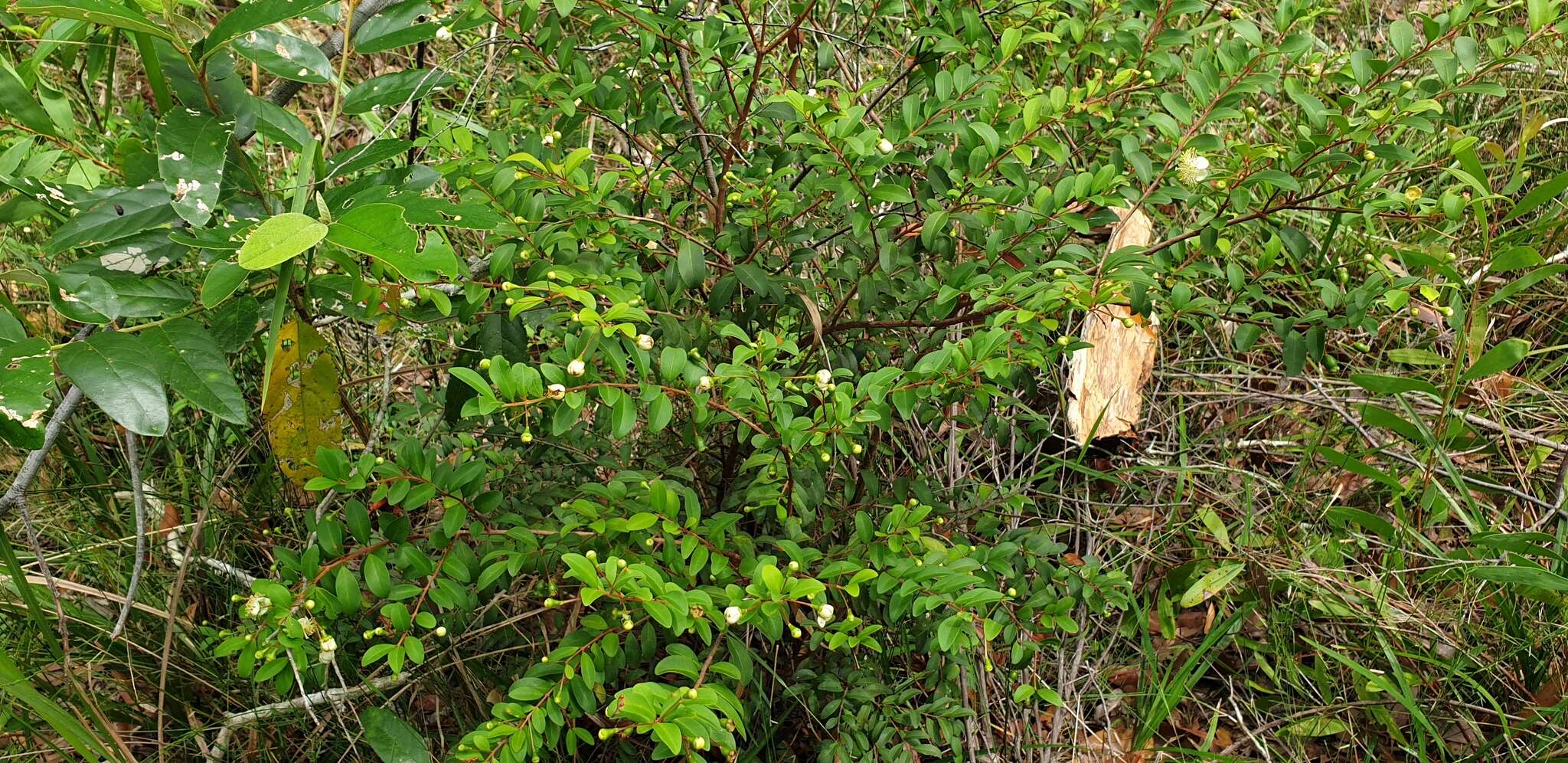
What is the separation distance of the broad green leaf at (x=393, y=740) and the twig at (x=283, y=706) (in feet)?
0.28

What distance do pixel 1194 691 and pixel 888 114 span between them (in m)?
1.38

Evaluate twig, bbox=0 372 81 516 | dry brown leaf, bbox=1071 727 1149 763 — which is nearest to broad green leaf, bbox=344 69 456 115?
twig, bbox=0 372 81 516

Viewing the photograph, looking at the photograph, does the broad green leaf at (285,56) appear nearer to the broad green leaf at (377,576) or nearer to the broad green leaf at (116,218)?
the broad green leaf at (116,218)

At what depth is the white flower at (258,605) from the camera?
149 cm

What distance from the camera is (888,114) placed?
2369 millimetres

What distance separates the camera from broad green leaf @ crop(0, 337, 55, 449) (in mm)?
1019

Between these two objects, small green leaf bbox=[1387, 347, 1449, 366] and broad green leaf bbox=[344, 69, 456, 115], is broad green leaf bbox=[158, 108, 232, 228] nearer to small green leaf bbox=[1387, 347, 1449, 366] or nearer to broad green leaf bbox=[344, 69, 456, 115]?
broad green leaf bbox=[344, 69, 456, 115]

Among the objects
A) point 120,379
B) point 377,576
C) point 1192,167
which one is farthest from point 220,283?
point 1192,167

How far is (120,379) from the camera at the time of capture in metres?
1.08

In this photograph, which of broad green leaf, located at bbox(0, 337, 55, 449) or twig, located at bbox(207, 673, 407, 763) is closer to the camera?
broad green leaf, located at bbox(0, 337, 55, 449)

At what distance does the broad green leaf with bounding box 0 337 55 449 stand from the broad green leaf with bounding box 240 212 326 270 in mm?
295

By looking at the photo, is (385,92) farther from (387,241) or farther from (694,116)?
(694,116)

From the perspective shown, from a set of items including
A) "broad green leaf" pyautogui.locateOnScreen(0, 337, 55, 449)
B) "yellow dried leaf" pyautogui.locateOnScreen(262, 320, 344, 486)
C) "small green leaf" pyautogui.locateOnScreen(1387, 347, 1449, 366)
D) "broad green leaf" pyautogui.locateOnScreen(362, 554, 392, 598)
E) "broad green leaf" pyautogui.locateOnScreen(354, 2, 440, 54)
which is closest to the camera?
"broad green leaf" pyautogui.locateOnScreen(0, 337, 55, 449)

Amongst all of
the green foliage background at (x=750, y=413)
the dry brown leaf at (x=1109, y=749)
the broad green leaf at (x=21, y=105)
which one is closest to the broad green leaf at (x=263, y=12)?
the green foliage background at (x=750, y=413)
